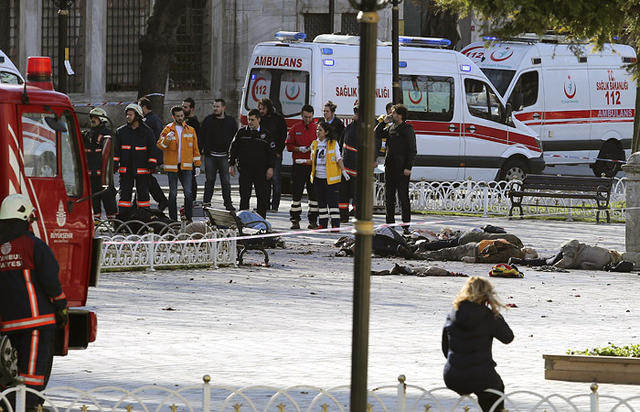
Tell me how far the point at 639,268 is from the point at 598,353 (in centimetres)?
683

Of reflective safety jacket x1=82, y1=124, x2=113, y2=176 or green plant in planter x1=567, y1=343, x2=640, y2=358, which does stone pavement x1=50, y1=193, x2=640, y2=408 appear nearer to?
green plant in planter x1=567, y1=343, x2=640, y2=358

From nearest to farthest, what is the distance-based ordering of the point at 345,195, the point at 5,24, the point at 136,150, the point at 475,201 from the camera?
the point at 136,150 → the point at 345,195 → the point at 475,201 → the point at 5,24

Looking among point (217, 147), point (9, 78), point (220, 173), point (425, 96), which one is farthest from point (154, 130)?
point (425, 96)

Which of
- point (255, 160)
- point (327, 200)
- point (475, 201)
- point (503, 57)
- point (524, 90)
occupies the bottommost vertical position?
point (475, 201)

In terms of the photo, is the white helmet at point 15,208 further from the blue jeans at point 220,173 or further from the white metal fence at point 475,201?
the white metal fence at point 475,201

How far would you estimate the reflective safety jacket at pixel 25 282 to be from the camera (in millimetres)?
7938

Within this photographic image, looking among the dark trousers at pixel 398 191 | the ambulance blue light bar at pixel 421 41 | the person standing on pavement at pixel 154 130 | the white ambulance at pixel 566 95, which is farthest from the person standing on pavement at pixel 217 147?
the white ambulance at pixel 566 95

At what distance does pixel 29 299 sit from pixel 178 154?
1125 cm

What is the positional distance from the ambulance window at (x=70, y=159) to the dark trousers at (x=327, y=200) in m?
9.32

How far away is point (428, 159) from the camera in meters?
25.8

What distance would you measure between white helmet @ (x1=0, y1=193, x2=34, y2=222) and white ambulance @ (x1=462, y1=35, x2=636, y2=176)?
21405 mm

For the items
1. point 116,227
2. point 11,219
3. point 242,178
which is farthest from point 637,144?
point 11,219

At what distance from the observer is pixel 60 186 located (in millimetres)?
9602

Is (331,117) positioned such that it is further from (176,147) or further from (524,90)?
(524,90)
